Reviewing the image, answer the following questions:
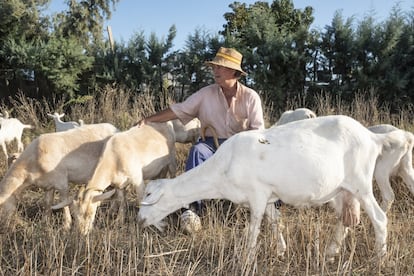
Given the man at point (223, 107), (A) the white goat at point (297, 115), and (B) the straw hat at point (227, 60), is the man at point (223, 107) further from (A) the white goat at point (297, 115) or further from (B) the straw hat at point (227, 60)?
(A) the white goat at point (297, 115)

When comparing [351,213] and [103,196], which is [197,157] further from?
[351,213]

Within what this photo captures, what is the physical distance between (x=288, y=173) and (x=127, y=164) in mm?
2242

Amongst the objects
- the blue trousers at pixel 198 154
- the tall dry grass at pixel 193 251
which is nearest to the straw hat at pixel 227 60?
the blue trousers at pixel 198 154

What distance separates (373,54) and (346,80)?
3.21 ft

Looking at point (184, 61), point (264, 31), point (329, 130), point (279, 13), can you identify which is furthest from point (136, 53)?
point (279, 13)

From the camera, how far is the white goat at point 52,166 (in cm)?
502

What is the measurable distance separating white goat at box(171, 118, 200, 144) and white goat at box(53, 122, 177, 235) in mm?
709

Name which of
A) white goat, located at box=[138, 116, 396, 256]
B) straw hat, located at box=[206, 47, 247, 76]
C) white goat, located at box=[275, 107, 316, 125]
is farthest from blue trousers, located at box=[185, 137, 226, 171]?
white goat, located at box=[275, 107, 316, 125]

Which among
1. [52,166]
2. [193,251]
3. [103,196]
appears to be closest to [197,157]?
[103,196]

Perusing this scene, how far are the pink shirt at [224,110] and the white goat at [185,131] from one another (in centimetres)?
130

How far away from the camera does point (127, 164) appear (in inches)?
201

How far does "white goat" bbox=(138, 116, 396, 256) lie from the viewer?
11.6 feet

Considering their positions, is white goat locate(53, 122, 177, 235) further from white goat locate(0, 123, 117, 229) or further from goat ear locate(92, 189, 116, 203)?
white goat locate(0, 123, 117, 229)

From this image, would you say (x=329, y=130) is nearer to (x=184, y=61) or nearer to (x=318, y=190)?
(x=318, y=190)
